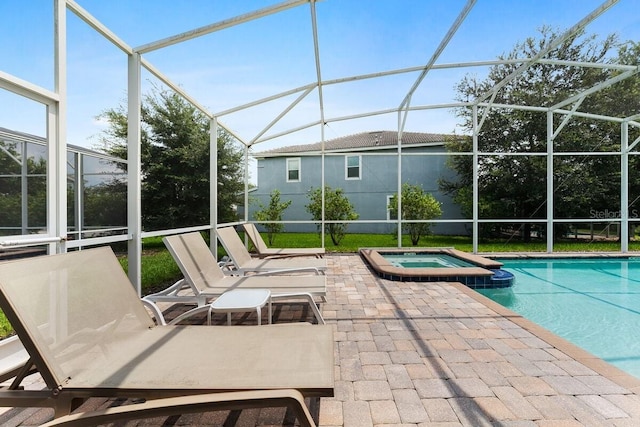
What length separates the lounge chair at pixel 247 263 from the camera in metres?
5.04

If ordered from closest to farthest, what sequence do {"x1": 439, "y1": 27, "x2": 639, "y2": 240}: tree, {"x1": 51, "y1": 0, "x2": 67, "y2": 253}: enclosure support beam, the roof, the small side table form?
{"x1": 51, "y1": 0, "x2": 67, "y2": 253}: enclosure support beam
the small side table
{"x1": 439, "y1": 27, "x2": 639, "y2": 240}: tree
the roof

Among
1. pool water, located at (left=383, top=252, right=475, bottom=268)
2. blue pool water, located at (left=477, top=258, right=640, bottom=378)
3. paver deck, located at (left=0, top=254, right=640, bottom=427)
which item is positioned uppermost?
paver deck, located at (left=0, top=254, right=640, bottom=427)

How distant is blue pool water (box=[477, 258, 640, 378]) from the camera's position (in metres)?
3.77

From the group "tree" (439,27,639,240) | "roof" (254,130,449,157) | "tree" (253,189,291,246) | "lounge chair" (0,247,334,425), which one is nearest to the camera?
"lounge chair" (0,247,334,425)

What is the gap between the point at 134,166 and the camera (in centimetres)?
379

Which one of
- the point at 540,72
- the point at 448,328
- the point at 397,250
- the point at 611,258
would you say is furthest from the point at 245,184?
the point at 540,72

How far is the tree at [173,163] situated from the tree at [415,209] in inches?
226

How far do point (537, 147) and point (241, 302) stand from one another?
13.3 metres

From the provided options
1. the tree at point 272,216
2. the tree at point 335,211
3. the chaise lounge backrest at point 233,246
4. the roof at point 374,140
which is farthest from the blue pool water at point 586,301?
the roof at point 374,140

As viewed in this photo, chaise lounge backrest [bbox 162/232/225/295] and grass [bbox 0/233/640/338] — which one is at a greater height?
chaise lounge backrest [bbox 162/232/225/295]

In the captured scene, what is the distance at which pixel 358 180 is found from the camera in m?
12.2

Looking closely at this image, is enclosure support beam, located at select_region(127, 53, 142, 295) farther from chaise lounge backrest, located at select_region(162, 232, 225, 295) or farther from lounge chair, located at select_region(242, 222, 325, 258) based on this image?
lounge chair, located at select_region(242, 222, 325, 258)

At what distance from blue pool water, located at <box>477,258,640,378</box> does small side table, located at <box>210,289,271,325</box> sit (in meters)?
3.19

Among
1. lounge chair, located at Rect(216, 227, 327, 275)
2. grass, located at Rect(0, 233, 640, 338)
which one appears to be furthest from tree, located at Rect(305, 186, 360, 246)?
lounge chair, located at Rect(216, 227, 327, 275)
